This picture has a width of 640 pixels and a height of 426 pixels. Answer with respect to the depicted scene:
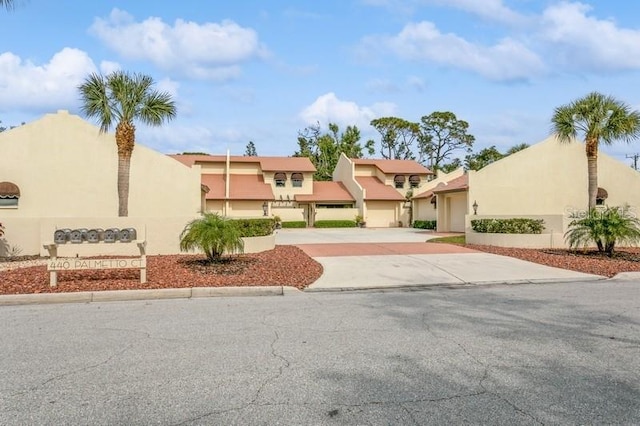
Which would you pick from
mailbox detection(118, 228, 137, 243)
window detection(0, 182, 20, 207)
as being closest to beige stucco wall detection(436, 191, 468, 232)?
mailbox detection(118, 228, 137, 243)

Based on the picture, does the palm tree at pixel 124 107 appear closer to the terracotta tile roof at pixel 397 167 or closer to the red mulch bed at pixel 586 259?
the red mulch bed at pixel 586 259

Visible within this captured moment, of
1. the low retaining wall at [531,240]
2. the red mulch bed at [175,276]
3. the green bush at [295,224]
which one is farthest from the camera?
the green bush at [295,224]

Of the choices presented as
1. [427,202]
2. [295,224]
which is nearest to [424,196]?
[427,202]

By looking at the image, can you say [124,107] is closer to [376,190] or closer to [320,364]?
[320,364]

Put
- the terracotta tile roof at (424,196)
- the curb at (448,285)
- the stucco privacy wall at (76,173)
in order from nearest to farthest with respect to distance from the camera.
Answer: the curb at (448,285)
the stucco privacy wall at (76,173)
the terracotta tile roof at (424,196)

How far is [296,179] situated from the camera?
43.4 m

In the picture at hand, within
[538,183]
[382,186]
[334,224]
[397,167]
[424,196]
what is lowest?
[334,224]

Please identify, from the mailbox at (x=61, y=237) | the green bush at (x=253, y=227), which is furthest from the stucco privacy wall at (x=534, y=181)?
the mailbox at (x=61, y=237)

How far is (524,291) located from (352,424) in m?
7.57

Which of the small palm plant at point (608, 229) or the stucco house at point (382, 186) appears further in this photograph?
the stucco house at point (382, 186)

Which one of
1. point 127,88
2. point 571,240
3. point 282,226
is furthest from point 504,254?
point 282,226

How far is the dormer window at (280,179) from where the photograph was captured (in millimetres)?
43000

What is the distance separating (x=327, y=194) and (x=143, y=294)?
117 ft

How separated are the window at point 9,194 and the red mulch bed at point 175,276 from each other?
12701 millimetres
